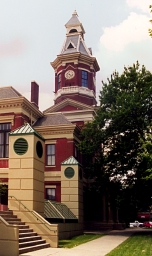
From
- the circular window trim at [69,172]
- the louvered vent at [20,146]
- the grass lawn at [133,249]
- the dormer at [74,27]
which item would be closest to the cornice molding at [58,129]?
the circular window trim at [69,172]

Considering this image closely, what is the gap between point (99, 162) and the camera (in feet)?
99.9

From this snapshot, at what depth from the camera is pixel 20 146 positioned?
16172mm

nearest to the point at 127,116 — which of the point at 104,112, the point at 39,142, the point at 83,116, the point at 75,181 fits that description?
the point at 104,112

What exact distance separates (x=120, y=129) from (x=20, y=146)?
14.1m

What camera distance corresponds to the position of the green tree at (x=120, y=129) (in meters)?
28.4

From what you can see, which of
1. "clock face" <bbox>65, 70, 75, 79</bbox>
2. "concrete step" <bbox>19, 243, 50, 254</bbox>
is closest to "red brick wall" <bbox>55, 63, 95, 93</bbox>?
"clock face" <bbox>65, 70, 75, 79</bbox>

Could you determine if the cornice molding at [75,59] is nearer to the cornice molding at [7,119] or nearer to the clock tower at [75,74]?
the clock tower at [75,74]

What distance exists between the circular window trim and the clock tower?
19516 mm

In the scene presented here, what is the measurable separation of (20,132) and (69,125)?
16.1 metres

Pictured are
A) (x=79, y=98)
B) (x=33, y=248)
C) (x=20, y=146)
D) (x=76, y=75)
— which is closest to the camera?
(x=33, y=248)

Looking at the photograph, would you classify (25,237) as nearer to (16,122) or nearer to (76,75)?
(16,122)

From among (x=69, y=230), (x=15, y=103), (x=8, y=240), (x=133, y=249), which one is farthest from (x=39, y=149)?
(x=15, y=103)

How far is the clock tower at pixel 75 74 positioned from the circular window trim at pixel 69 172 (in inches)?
768

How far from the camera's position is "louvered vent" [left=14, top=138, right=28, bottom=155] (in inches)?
632
